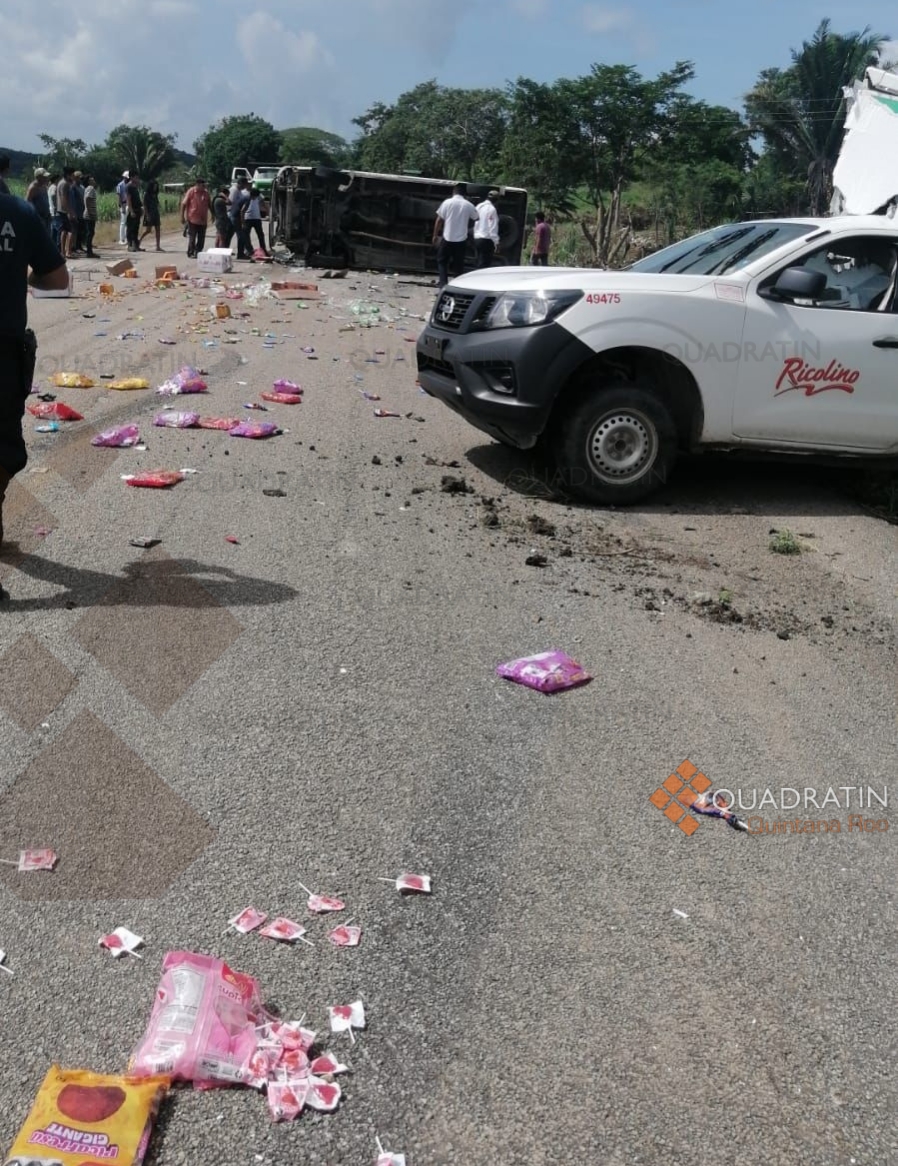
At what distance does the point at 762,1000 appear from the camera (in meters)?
2.95

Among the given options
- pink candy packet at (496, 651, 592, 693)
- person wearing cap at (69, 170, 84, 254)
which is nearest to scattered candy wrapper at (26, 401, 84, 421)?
pink candy packet at (496, 651, 592, 693)

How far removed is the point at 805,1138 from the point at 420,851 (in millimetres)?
1378

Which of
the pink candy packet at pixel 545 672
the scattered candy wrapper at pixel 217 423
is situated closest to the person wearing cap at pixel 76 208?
the scattered candy wrapper at pixel 217 423

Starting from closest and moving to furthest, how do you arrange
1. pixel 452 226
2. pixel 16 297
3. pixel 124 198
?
A: pixel 16 297 → pixel 452 226 → pixel 124 198

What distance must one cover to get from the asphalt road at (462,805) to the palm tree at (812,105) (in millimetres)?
57596

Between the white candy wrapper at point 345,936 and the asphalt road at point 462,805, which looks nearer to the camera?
the asphalt road at point 462,805

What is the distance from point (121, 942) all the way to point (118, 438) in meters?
5.63

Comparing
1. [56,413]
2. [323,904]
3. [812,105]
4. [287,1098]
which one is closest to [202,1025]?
[287,1098]

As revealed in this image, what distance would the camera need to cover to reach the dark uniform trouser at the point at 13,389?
511 cm

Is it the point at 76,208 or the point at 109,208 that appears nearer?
the point at 76,208

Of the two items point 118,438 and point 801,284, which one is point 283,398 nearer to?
point 118,438

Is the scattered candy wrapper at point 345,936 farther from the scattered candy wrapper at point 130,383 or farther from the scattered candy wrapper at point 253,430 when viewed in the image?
the scattered candy wrapper at point 130,383

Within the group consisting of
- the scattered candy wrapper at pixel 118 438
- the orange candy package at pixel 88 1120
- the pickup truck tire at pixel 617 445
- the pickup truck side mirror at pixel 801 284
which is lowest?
the orange candy package at pixel 88 1120

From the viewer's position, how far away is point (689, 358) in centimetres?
698
